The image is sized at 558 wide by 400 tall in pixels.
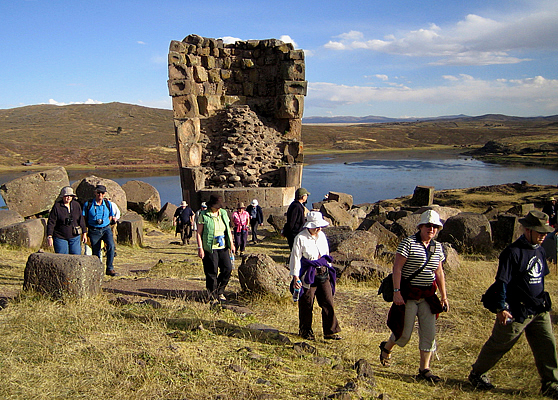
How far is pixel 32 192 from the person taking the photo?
531 inches

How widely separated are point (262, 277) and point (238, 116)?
10077 mm

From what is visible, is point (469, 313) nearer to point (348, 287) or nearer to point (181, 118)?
point (348, 287)

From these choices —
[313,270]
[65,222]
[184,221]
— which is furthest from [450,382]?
[184,221]

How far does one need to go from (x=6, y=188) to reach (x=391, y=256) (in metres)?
10.5

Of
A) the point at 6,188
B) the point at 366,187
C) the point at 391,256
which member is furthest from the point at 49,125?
the point at 391,256

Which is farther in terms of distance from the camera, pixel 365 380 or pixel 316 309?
pixel 316 309

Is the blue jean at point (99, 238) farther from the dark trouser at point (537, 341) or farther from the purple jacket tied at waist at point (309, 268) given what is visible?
the dark trouser at point (537, 341)

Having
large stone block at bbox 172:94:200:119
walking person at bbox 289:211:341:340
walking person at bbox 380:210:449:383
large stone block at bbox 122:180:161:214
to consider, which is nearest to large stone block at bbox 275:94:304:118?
large stone block at bbox 172:94:200:119

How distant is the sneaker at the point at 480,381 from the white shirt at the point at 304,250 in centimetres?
167

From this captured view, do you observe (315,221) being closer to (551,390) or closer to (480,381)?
(480,381)

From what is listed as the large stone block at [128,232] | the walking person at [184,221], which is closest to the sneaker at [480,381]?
the large stone block at [128,232]

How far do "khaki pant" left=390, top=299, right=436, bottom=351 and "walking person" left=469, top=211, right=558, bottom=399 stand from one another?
44 centimetres

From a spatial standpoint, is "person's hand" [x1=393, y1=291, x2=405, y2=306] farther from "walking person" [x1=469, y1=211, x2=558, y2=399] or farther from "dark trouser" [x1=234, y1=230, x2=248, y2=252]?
"dark trouser" [x1=234, y1=230, x2=248, y2=252]

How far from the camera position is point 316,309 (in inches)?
245
